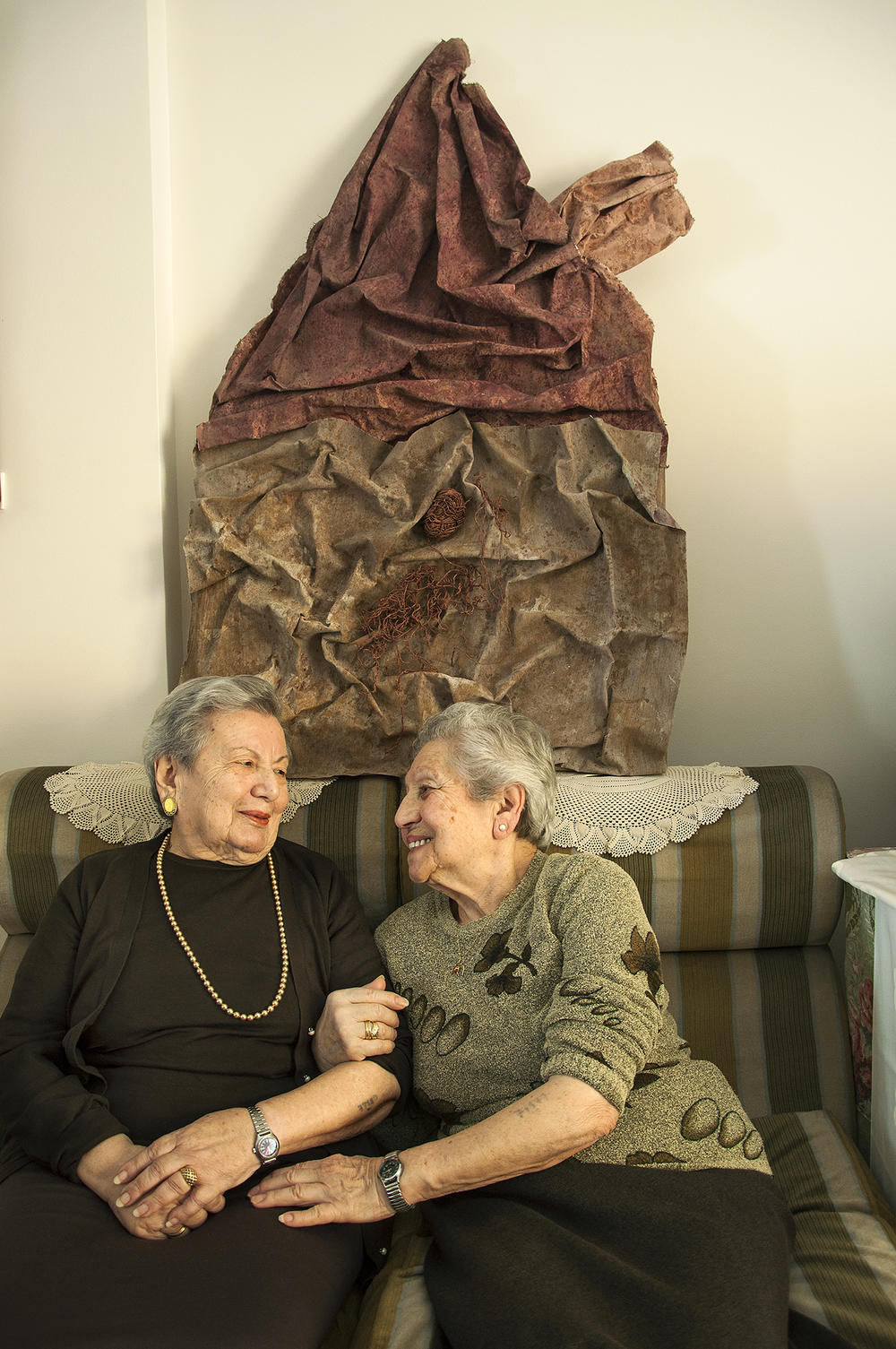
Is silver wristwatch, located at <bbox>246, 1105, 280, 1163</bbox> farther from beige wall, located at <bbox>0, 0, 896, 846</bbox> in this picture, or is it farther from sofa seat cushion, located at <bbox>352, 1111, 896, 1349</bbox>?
beige wall, located at <bbox>0, 0, 896, 846</bbox>

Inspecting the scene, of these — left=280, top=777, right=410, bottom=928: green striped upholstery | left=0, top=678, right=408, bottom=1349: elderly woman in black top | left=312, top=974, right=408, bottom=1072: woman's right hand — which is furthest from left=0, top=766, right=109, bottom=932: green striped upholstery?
left=312, top=974, right=408, bottom=1072: woman's right hand

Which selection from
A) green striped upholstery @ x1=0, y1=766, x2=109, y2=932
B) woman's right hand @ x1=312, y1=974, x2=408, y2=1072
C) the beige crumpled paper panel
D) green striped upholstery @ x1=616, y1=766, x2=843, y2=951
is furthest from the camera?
the beige crumpled paper panel

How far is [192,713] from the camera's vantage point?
5.72 feet

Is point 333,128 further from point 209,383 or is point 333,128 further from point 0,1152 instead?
point 0,1152

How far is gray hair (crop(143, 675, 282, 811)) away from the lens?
1.73 metres

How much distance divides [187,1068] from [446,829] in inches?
Answer: 21.5

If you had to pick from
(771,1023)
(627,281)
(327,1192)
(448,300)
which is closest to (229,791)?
(327,1192)

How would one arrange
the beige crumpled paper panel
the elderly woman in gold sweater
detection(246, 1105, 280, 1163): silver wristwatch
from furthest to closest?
the beige crumpled paper panel
detection(246, 1105, 280, 1163): silver wristwatch
the elderly woman in gold sweater

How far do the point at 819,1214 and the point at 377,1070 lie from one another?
680mm

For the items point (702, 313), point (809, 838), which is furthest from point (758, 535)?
point (809, 838)

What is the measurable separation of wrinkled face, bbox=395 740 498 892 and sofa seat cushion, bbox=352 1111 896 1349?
520 millimetres

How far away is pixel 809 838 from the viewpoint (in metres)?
1.84

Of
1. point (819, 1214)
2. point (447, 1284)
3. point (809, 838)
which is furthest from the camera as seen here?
point (809, 838)

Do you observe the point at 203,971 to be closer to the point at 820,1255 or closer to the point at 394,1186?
the point at 394,1186
